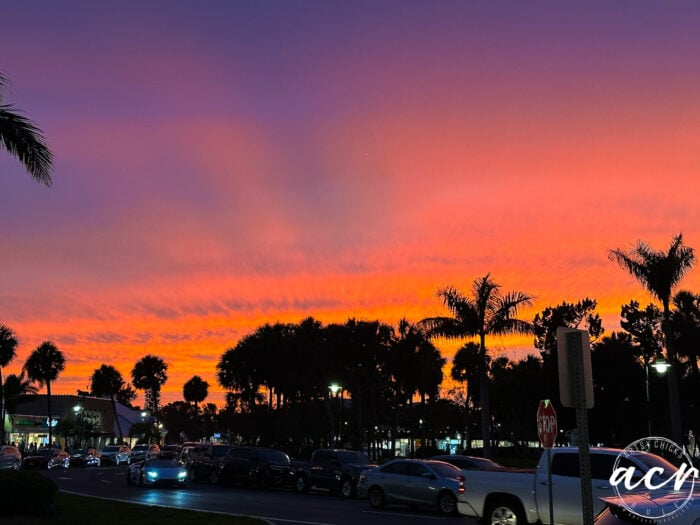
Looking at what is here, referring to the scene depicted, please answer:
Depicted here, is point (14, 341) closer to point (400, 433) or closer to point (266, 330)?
point (266, 330)

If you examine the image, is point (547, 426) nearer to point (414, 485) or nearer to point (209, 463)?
point (414, 485)

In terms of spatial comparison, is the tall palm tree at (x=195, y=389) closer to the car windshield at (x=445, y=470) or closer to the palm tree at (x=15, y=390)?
the palm tree at (x=15, y=390)

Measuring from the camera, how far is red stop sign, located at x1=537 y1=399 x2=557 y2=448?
1405 cm

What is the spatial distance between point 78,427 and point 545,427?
103639 mm

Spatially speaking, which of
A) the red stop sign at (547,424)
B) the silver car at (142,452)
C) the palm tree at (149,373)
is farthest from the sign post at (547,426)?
the palm tree at (149,373)

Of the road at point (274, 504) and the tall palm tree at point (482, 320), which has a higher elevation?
the tall palm tree at point (482, 320)

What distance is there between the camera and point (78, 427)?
4235 inches

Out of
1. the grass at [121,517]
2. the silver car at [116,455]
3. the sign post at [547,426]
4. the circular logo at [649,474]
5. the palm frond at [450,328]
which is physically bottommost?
the silver car at [116,455]

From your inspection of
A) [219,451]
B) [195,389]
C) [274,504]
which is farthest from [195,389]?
[274,504]

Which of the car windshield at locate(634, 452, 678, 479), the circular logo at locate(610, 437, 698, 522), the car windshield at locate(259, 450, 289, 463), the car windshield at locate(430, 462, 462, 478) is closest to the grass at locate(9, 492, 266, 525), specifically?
the car windshield at locate(430, 462, 462, 478)

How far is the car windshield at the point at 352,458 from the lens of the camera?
31359 mm

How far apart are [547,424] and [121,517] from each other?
1046cm

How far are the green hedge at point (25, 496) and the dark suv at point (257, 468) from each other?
1766cm

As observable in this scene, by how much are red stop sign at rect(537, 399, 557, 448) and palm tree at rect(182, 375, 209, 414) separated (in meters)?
114
